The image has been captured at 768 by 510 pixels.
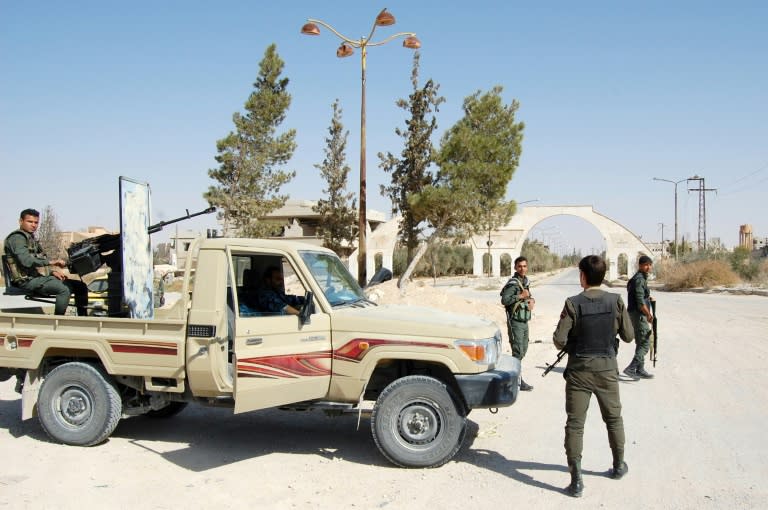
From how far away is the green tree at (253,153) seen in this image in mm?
29234

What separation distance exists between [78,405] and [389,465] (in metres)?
3.30

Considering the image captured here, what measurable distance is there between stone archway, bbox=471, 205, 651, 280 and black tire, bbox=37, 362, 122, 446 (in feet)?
174

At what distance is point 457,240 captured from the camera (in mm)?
26016

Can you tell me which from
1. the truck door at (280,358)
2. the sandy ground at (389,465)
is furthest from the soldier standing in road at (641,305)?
the truck door at (280,358)

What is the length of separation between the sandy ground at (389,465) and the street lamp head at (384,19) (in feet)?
33.1

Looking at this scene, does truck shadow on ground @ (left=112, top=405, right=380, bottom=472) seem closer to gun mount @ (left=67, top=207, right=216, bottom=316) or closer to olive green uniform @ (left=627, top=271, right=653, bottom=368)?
gun mount @ (left=67, top=207, right=216, bottom=316)

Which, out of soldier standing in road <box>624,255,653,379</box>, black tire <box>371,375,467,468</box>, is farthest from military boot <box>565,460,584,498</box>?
soldier standing in road <box>624,255,653,379</box>

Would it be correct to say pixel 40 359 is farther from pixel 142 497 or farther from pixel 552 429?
pixel 552 429

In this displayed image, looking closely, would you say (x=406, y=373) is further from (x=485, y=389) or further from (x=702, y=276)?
(x=702, y=276)

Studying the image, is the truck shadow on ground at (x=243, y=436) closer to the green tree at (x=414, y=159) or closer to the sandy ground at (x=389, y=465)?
the sandy ground at (x=389, y=465)

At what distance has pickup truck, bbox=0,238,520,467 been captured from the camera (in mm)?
5781

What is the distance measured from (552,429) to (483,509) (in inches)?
98.5

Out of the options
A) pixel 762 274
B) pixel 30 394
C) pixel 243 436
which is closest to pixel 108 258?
pixel 30 394

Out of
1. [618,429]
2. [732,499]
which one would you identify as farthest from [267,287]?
[732,499]
